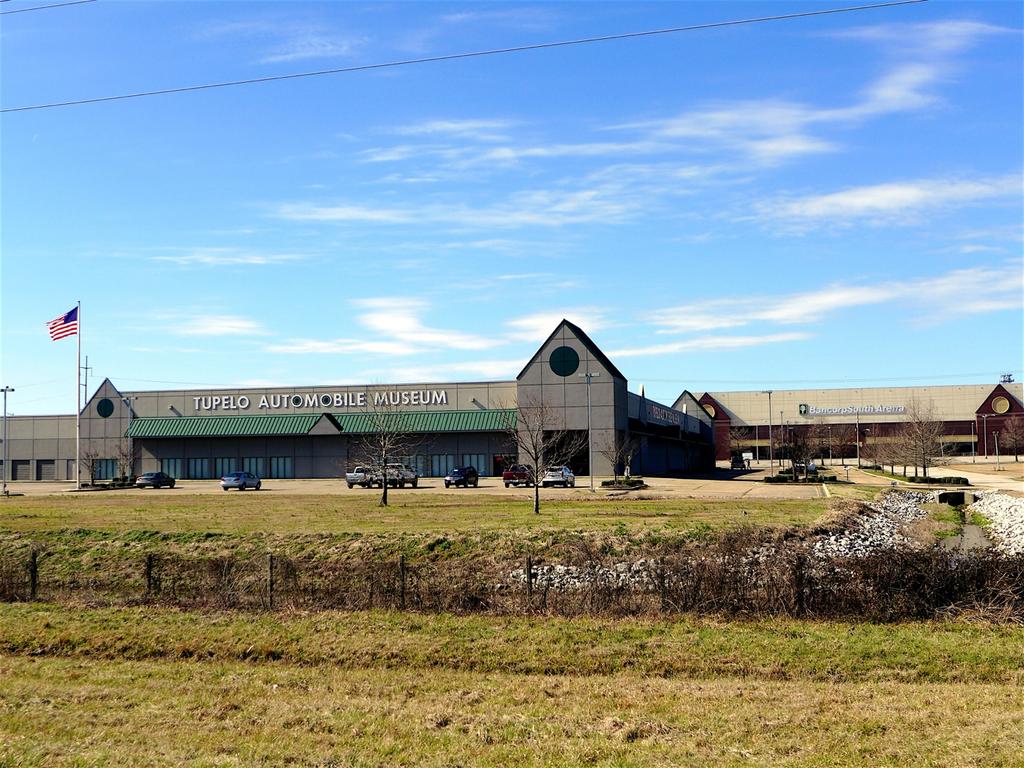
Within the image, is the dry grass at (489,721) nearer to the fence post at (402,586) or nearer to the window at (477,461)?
the fence post at (402,586)

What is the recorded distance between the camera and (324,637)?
1788cm

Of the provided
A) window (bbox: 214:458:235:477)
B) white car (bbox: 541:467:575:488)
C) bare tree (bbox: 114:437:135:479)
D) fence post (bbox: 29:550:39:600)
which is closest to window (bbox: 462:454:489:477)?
white car (bbox: 541:467:575:488)

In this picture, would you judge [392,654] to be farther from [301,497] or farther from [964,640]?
[301,497]

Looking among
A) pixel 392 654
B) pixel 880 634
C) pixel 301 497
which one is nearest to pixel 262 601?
pixel 392 654

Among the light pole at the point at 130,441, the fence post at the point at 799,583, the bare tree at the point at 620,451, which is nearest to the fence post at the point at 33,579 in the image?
the fence post at the point at 799,583

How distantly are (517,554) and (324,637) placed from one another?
36.8 feet

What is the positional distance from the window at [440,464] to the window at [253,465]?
661 inches

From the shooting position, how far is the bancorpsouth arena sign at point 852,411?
470ft

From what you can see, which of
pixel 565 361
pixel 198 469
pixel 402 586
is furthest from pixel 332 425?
pixel 402 586

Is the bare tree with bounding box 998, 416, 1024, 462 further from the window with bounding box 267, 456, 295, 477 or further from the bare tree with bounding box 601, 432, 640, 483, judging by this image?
the window with bounding box 267, 456, 295, 477

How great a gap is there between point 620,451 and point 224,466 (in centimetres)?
4050

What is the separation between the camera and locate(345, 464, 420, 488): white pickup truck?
65.1 meters

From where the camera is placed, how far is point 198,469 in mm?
92062

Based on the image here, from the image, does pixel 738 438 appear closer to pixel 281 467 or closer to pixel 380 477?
pixel 281 467
